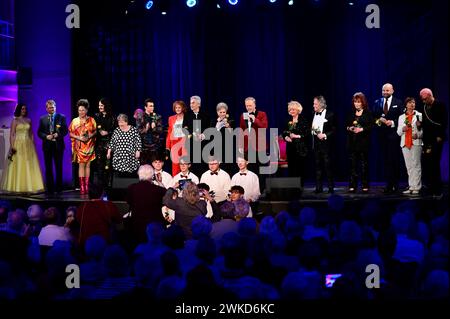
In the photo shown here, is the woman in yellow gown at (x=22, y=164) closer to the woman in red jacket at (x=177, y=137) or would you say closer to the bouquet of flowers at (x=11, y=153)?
the bouquet of flowers at (x=11, y=153)

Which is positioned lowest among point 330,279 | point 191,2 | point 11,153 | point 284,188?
point 330,279

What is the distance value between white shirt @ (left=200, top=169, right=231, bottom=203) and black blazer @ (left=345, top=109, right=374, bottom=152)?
5.90ft

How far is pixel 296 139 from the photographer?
9859 millimetres

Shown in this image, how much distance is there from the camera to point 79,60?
41.4 feet

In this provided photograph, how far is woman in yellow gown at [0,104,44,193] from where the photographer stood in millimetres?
10695

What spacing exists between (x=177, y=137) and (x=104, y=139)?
45.0 inches

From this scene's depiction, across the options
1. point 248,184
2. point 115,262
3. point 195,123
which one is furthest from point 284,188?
point 115,262

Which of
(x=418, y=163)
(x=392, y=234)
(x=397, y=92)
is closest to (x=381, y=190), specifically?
(x=418, y=163)

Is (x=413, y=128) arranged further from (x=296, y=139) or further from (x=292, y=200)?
(x=292, y=200)

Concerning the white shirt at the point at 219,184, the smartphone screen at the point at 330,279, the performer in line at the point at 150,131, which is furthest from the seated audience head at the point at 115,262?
the performer in line at the point at 150,131

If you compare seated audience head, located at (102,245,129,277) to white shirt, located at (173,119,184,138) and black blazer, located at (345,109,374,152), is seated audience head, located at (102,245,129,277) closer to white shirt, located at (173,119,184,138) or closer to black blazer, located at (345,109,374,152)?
white shirt, located at (173,119,184,138)

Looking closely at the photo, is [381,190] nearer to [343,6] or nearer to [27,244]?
[343,6]

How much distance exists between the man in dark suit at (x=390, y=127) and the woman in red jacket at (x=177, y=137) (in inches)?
100

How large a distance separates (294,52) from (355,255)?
25.7 ft
